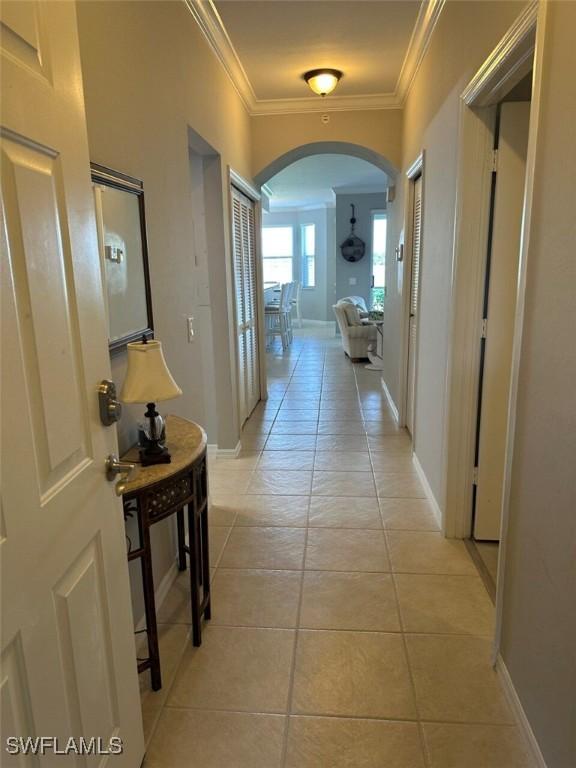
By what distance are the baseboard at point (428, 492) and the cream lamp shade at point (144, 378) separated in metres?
1.77

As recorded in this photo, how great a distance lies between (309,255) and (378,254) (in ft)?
7.03

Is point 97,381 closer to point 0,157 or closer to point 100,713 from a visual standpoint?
point 0,157

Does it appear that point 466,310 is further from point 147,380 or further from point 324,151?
point 324,151

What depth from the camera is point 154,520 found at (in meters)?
1.60

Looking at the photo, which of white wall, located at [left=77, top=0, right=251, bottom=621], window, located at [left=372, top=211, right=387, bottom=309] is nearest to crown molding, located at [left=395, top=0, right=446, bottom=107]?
white wall, located at [left=77, top=0, right=251, bottom=621]

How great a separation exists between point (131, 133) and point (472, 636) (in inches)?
90.6

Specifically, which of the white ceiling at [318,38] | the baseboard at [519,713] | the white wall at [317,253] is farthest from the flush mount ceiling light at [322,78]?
the white wall at [317,253]

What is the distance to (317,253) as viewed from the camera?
11.5 metres

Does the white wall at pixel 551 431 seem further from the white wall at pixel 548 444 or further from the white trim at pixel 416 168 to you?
the white trim at pixel 416 168

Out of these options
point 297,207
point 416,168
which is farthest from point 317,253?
point 416,168

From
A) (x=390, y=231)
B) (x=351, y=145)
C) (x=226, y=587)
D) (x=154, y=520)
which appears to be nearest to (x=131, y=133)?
(x=154, y=520)

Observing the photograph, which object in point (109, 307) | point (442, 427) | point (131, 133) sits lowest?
point (442, 427)

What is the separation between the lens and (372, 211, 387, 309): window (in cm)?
970

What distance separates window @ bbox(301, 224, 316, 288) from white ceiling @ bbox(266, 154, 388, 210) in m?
0.64
